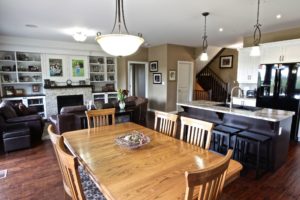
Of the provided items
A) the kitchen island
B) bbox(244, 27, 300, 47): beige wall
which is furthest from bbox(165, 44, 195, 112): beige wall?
the kitchen island

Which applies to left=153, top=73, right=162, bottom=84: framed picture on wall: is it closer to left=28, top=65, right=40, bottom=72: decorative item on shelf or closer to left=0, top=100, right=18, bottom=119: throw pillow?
left=28, top=65, right=40, bottom=72: decorative item on shelf

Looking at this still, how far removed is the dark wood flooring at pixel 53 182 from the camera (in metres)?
2.31

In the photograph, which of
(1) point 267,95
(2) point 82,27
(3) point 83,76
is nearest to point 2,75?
(3) point 83,76

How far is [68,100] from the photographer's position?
662 cm

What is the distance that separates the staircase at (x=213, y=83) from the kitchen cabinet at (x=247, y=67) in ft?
9.61

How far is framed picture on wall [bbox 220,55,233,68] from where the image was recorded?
8.55m

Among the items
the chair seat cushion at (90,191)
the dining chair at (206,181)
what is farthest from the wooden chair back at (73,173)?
the dining chair at (206,181)

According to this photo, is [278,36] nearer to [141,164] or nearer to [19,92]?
[141,164]

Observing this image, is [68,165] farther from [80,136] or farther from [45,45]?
[45,45]

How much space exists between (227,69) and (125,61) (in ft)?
16.0

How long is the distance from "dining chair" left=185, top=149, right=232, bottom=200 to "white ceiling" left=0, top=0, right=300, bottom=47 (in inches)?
110

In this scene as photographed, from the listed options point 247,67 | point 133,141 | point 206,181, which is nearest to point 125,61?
point 247,67

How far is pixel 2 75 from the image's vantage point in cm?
577

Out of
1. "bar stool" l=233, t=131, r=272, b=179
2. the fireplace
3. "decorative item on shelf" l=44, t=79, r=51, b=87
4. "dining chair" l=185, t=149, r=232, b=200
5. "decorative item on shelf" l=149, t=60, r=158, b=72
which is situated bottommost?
"bar stool" l=233, t=131, r=272, b=179
